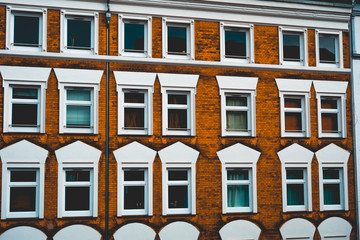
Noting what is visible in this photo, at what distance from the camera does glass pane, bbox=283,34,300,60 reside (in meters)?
17.5

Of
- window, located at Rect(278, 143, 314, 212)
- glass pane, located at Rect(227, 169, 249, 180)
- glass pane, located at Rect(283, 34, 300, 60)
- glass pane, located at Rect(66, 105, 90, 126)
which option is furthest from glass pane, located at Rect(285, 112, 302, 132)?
glass pane, located at Rect(66, 105, 90, 126)

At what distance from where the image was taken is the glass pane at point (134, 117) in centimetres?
1577

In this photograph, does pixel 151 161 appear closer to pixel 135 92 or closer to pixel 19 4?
pixel 135 92

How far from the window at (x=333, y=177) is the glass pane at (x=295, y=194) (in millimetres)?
720

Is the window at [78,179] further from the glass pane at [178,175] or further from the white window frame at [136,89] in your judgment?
the glass pane at [178,175]

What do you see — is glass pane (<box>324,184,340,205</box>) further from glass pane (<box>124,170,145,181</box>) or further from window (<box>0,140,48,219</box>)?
window (<box>0,140,48,219</box>)

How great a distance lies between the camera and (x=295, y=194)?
669 inches

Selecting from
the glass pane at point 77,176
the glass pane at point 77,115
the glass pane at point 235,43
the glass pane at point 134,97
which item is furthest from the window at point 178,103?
the glass pane at point 77,176

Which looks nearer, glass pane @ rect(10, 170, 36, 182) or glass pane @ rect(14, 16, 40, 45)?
glass pane @ rect(10, 170, 36, 182)

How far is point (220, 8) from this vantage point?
16562 millimetres

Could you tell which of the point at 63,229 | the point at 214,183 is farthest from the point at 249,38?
the point at 63,229

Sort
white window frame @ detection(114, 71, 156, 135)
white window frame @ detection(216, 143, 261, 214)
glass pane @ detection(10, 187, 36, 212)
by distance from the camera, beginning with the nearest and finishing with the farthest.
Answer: glass pane @ detection(10, 187, 36, 212) → white window frame @ detection(114, 71, 156, 135) → white window frame @ detection(216, 143, 261, 214)

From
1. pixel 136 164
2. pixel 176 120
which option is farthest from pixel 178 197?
pixel 176 120

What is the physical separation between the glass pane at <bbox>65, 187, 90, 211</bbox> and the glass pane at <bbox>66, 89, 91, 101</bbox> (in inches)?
122
